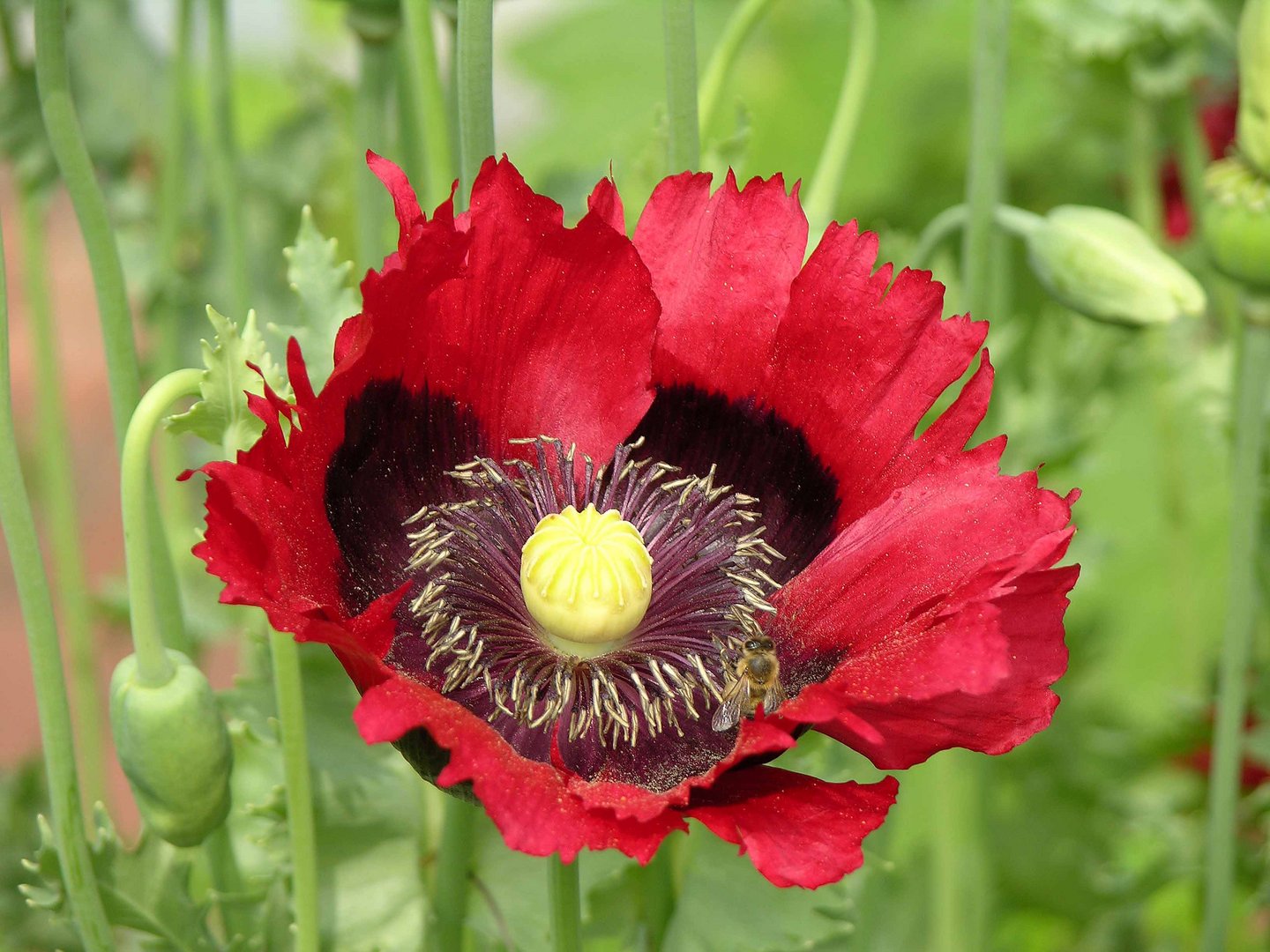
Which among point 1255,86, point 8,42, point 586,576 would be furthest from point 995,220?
point 8,42

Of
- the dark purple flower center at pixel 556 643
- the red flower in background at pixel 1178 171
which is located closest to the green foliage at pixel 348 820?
the dark purple flower center at pixel 556 643

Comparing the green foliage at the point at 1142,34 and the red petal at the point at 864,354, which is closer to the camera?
the red petal at the point at 864,354

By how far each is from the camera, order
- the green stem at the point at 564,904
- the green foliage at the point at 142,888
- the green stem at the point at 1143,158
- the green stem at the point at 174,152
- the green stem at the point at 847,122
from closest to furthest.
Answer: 1. the green stem at the point at 564,904
2. the green foliage at the point at 142,888
3. the green stem at the point at 847,122
4. the green stem at the point at 174,152
5. the green stem at the point at 1143,158

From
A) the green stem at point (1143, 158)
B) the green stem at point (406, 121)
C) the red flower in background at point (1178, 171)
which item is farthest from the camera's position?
the red flower in background at point (1178, 171)

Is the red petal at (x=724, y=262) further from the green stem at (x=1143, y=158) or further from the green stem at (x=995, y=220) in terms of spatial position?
the green stem at (x=1143, y=158)

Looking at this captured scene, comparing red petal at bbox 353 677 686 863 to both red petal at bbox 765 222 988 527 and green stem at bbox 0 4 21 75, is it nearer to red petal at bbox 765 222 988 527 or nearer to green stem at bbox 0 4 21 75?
red petal at bbox 765 222 988 527

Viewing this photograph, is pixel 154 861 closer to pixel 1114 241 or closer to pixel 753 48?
pixel 1114 241
